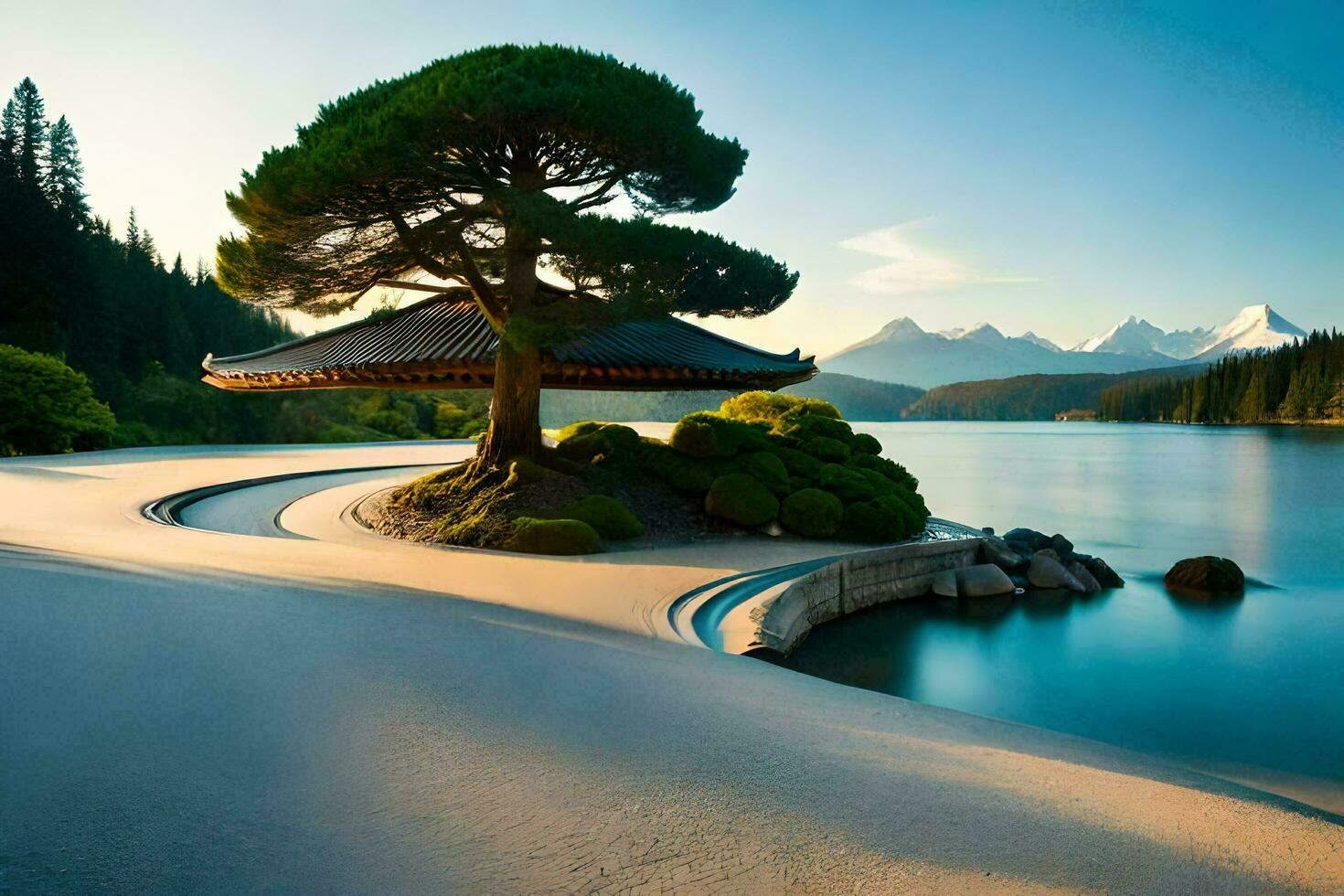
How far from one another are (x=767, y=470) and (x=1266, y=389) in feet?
220

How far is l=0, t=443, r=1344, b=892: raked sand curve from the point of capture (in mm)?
2029

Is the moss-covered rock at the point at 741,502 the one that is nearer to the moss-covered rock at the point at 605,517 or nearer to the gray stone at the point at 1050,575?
the moss-covered rock at the point at 605,517

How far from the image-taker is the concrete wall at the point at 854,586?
19.6 feet

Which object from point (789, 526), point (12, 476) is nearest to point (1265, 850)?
point (789, 526)

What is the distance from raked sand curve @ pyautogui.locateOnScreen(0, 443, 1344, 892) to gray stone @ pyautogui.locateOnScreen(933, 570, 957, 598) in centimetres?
470

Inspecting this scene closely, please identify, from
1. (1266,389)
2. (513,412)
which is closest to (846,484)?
(513,412)

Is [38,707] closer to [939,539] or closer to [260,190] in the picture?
[260,190]

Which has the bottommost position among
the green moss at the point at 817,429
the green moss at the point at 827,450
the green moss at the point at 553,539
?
the green moss at the point at 553,539

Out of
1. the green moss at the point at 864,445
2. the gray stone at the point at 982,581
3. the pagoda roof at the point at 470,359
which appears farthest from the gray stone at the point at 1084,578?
the pagoda roof at the point at 470,359

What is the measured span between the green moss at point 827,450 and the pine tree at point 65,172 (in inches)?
1306

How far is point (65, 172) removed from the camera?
101ft

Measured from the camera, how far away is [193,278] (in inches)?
1564

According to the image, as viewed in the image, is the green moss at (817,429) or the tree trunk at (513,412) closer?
the tree trunk at (513,412)

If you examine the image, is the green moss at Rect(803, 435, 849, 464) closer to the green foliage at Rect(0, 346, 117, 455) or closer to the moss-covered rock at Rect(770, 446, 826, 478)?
the moss-covered rock at Rect(770, 446, 826, 478)
